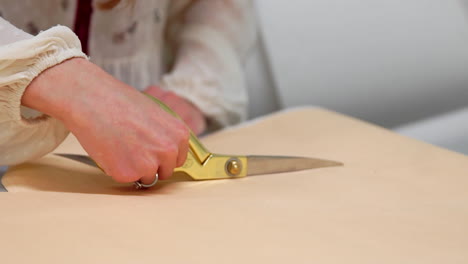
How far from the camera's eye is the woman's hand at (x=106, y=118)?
466 millimetres

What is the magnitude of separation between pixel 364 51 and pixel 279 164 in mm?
495

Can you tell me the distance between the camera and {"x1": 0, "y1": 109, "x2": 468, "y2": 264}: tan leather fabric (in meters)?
0.37

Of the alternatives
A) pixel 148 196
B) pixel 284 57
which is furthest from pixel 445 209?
pixel 284 57

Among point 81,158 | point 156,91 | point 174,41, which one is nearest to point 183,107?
point 156,91

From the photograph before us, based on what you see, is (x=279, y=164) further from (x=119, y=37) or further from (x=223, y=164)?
(x=119, y=37)

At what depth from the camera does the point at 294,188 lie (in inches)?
20.3

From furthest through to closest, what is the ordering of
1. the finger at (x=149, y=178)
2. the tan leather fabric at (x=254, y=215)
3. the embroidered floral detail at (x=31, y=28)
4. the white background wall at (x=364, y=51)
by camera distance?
1. the white background wall at (x=364, y=51)
2. the embroidered floral detail at (x=31, y=28)
3. the finger at (x=149, y=178)
4. the tan leather fabric at (x=254, y=215)

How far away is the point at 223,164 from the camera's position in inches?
21.3

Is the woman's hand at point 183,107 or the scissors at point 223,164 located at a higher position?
the scissors at point 223,164

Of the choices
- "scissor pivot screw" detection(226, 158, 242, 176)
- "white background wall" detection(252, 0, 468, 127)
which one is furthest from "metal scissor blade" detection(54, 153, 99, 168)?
"white background wall" detection(252, 0, 468, 127)

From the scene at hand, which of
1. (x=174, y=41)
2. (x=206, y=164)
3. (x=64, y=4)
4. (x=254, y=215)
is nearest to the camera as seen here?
(x=254, y=215)

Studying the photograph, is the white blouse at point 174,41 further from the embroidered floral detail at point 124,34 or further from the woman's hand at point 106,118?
the woman's hand at point 106,118

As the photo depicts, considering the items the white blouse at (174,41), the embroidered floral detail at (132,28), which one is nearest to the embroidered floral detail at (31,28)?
the white blouse at (174,41)

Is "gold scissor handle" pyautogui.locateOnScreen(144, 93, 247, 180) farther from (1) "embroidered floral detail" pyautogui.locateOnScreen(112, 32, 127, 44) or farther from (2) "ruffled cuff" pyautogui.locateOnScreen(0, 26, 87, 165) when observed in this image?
(1) "embroidered floral detail" pyautogui.locateOnScreen(112, 32, 127, 44)
